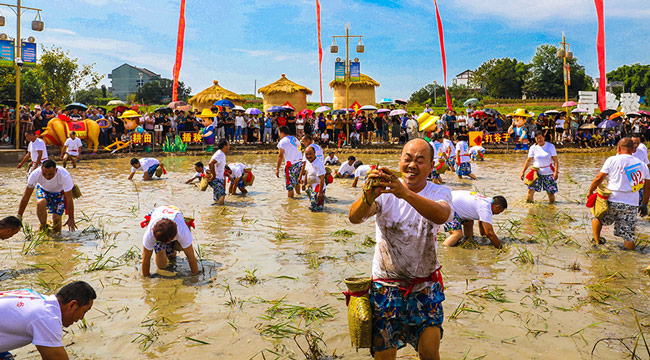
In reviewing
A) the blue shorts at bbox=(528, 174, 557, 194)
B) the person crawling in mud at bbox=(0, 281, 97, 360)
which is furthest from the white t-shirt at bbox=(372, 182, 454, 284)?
the blue shorts at bbox=(528, 174, 557, 194)

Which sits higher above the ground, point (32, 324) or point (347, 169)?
point (347, 169)

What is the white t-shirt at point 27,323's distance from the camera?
2.87 m

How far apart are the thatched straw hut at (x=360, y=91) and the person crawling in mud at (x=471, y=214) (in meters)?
28.9

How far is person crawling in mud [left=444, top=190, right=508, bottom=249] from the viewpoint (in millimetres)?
6730

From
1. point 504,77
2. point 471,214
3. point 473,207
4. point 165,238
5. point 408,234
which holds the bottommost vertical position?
point 165,238

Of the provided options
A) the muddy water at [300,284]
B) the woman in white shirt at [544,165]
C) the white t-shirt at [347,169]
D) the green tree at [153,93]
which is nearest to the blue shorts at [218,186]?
the muddy water at [300,284]

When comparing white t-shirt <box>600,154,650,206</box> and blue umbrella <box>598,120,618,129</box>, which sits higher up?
blue umbrella <box>598,120,618,129</box>

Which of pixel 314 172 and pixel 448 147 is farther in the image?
pixel 448 147

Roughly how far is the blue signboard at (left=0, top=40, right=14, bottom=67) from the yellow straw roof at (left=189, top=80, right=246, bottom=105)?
14.5 metres

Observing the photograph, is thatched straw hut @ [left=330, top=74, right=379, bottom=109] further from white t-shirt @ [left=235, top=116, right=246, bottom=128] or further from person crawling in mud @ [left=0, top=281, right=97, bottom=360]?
person crawling in mud @ [left=0, top=281, right=97, bottom=360]

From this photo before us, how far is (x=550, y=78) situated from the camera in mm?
76500

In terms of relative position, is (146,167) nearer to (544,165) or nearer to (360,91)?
(544,165)

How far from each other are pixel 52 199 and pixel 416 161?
22.3 feet

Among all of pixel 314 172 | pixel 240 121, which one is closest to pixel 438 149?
pixel 314 172
